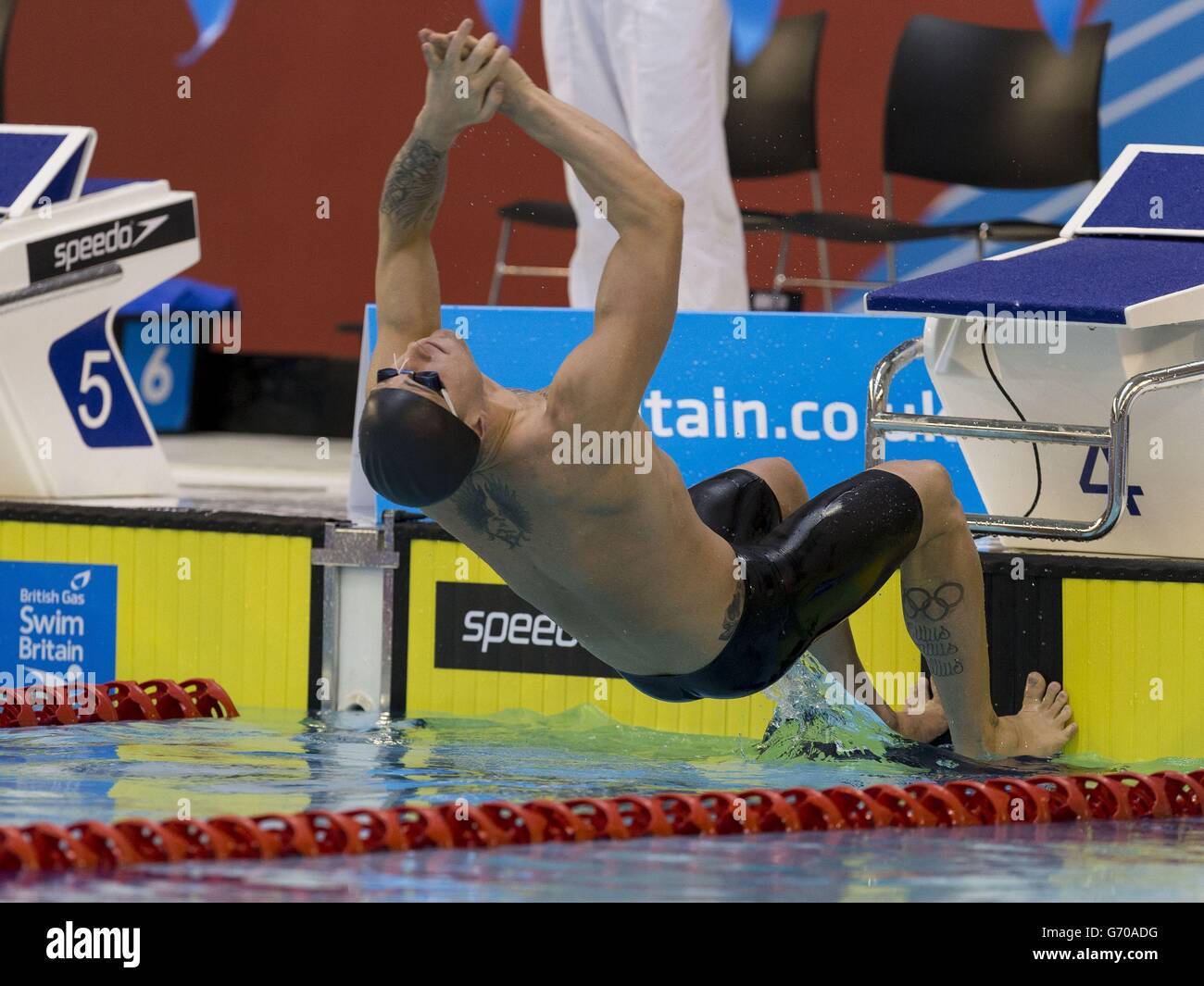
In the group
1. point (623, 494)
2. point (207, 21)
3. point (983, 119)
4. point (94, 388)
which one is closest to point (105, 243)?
point (94, 388)

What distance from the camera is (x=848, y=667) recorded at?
4199mm

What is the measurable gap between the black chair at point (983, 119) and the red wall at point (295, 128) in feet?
3.04

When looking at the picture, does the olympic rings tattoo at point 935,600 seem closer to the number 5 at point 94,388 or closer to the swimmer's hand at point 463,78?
the swimmer's hand at point 463,78

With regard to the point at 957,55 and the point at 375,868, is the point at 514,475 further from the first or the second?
the point at 957,55

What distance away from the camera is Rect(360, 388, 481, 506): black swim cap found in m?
3.18

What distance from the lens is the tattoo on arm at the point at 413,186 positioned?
3426 mm

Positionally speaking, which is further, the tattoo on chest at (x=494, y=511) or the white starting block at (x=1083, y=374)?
the white starting block at (x=1083, y=374)

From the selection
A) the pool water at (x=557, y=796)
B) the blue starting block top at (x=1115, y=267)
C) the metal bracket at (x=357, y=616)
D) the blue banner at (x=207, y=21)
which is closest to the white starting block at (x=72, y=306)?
the metal bracket at (x=357, y=616)

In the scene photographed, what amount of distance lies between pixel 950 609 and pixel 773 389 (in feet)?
3.05

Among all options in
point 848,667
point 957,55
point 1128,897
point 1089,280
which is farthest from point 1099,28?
point 1128,897

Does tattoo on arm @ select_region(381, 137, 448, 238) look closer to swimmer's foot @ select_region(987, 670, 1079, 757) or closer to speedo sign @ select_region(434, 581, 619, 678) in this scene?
speedo sign @ select_region(434, 581, 619, 678)

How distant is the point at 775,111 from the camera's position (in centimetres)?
704

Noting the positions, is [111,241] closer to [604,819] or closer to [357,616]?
[357,616]
